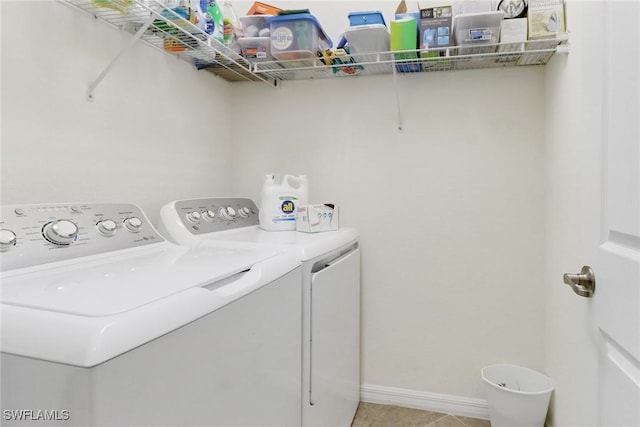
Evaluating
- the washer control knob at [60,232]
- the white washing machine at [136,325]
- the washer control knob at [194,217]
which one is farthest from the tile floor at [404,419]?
the washer control knob at [60,232]

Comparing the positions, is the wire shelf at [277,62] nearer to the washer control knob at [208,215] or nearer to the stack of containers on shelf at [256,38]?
the stack of containers on shelf at [256,38]

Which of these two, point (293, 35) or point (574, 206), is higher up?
point (293, 35)

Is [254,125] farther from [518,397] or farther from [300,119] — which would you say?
[518,397]

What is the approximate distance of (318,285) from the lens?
4.76ft

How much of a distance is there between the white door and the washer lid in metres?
0.84

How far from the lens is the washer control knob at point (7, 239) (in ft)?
3.10

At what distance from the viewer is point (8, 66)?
3.77 ft

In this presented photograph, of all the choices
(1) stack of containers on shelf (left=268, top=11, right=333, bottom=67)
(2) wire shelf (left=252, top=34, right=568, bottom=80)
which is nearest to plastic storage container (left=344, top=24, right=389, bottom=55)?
(2) wire shelf (left=252, top=34, right=568, bottom=80)

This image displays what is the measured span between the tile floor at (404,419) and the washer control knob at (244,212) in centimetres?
114

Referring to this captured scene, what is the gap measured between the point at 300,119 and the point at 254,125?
0.92 feet

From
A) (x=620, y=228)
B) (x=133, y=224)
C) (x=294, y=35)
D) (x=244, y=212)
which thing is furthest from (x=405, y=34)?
(x=133, y=224)

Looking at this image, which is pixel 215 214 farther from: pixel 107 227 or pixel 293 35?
pixel 293 35

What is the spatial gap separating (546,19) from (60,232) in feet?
6.09

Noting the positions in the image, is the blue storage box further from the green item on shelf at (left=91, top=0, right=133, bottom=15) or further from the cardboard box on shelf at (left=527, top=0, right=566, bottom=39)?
the green item on shelf at (left=91, top=0, right=133, bottom=15)
